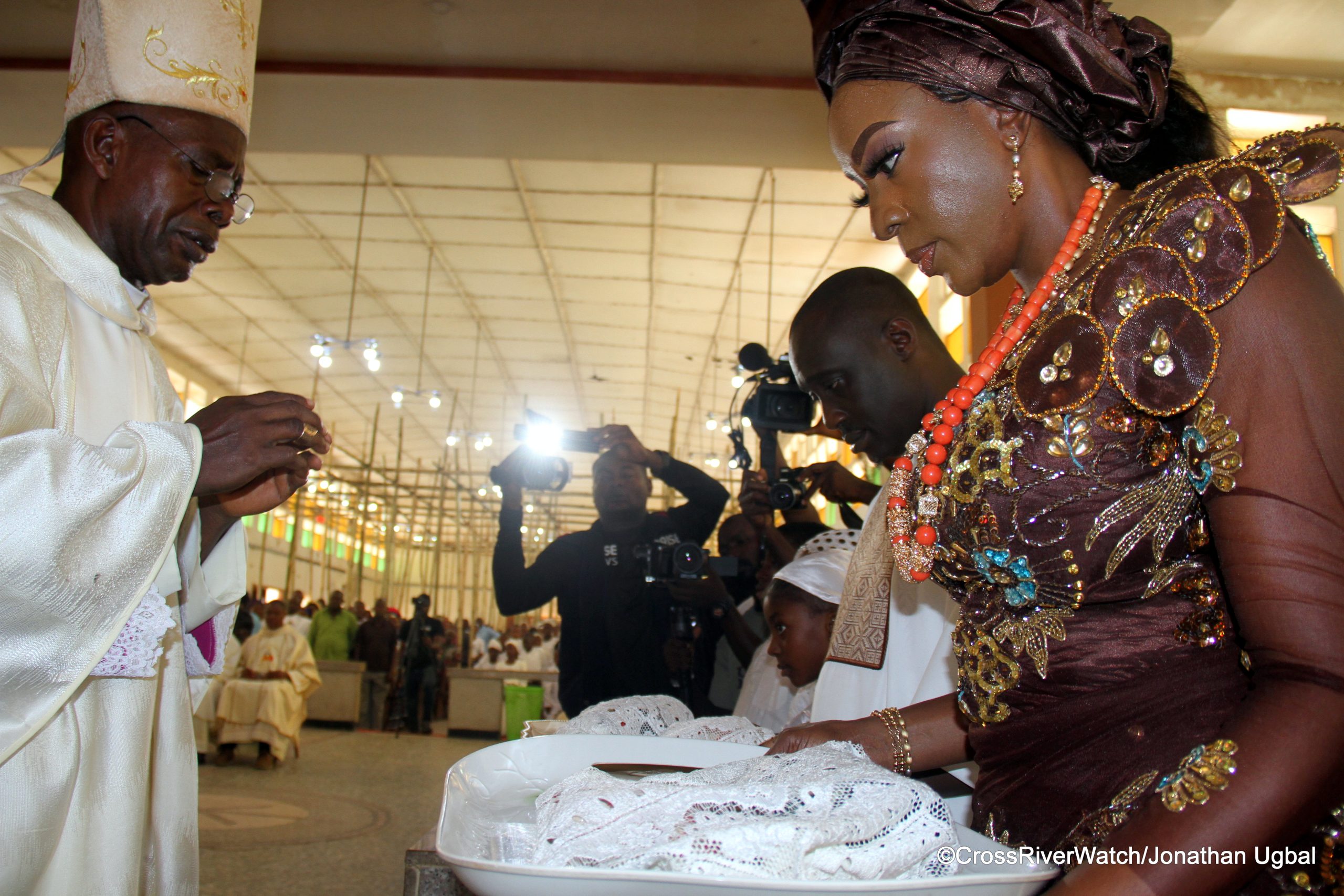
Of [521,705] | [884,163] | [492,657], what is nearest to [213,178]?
[884,163]

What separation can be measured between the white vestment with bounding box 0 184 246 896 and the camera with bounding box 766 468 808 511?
2109 millimetres

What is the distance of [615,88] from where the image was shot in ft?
16.3

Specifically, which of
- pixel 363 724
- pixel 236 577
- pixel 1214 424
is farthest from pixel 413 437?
pixel 1214 424

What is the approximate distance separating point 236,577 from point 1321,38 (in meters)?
4.98

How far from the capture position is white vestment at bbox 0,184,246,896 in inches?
45.6

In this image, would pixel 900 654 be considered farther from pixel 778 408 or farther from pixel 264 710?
pixel 264 710

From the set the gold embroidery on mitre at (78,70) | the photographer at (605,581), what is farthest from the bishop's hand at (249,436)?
the photographer at (605,581)

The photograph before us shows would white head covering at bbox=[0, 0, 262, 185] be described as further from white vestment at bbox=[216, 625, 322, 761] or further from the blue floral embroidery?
white vestment at bbox=[216, 625, 322, 761]

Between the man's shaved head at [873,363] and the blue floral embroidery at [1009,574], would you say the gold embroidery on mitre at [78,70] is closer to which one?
the man's shaved head at [873,363]

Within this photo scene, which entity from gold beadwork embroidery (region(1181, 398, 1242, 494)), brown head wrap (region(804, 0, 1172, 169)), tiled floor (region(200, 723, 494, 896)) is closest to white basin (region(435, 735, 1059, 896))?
gold beadwork embroidery (region(1181, 398, 1242, 494))

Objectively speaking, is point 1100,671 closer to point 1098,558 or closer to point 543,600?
→ point 1098,558

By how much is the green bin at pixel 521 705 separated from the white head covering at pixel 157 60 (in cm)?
574

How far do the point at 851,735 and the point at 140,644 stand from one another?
95cm

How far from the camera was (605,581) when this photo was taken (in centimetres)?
332
